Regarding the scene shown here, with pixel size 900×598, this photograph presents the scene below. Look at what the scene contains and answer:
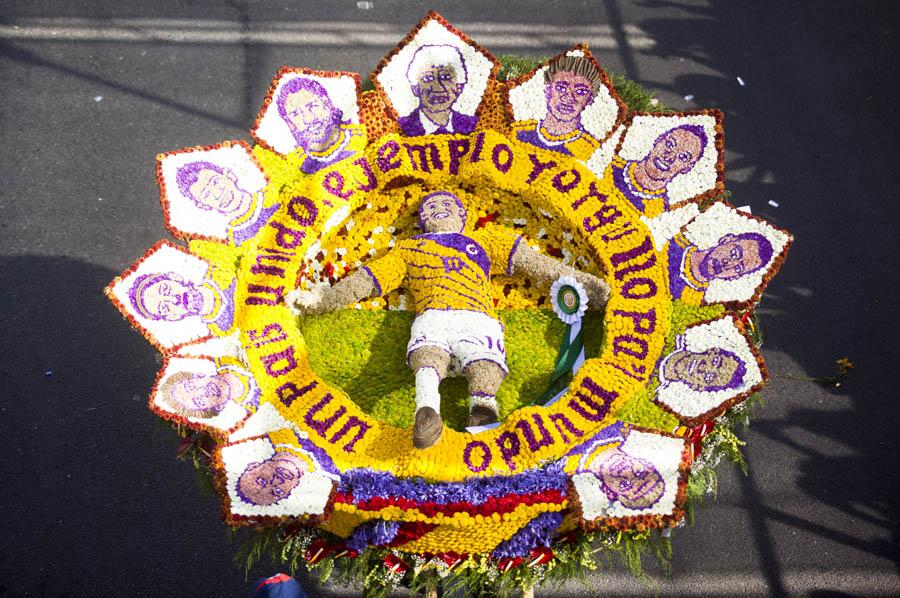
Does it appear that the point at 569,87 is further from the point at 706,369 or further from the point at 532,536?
the point at 532,536

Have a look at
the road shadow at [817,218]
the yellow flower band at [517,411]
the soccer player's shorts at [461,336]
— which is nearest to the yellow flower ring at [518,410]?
the yellow flower band at [517,411]

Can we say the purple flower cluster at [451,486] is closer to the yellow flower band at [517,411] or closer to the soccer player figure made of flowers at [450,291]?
the yellow flower band at [517,411]

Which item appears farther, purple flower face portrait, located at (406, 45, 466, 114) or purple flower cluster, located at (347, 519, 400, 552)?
purple flower face portrait, located at (406, 45, 466, 114)

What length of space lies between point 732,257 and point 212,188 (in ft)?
8.99

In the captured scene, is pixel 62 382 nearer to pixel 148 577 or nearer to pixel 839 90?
pixel 148 577

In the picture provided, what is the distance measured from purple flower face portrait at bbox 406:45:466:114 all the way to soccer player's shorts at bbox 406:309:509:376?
1.38m

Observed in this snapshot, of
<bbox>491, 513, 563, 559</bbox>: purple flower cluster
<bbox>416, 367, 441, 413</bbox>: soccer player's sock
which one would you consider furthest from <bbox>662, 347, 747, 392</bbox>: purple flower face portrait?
<bbox>416, 367, 441, 413</bbox>: soccer player's sock

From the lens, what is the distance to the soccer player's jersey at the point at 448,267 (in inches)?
154

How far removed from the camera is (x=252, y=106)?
5.75m

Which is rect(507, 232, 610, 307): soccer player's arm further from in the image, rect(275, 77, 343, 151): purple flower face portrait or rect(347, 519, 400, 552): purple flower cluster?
rect(347, 519, 400, 552): purple flower cluster

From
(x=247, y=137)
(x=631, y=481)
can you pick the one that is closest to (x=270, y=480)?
(x=631, y=481)

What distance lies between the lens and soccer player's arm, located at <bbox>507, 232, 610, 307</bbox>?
4.05m

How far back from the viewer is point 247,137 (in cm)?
568

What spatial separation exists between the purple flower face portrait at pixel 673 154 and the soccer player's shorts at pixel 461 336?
1.25m
